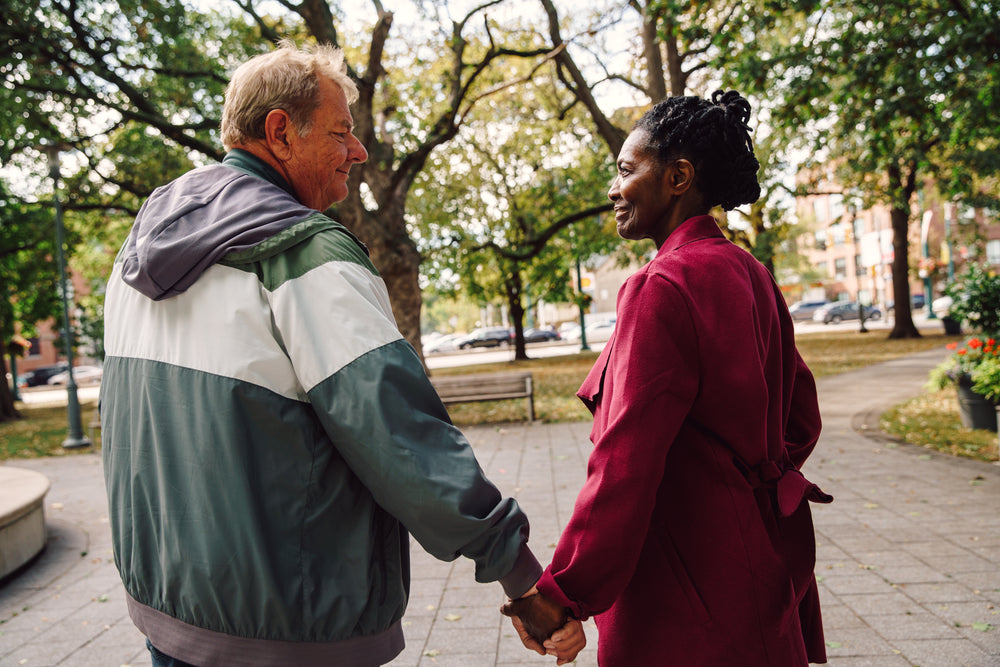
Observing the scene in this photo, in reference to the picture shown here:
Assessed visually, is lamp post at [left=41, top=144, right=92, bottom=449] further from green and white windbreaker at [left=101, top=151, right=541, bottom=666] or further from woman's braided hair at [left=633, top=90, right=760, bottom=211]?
woman's braided hair at [left=633, top=90, right=760, bottom=211]

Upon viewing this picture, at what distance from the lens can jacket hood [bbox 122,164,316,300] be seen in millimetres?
1396

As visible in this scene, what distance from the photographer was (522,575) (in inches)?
62.7

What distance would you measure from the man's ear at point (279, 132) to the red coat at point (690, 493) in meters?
0.85

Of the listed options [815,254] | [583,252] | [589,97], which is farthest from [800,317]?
[589,97]

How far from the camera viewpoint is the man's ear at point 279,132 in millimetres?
1631

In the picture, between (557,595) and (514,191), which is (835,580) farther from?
(514,191)

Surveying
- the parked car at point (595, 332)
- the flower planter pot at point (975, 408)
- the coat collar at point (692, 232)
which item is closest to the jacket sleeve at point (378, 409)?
the coat collar at point (692, 232)

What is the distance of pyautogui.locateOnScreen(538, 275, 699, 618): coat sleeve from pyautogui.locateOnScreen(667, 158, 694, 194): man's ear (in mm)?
307

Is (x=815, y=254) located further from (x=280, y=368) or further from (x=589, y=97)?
(x=280, y=368)

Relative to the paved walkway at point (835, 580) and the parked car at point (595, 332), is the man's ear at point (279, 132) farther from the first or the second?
the parked car at point (595, 332)

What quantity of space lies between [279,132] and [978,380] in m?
8.84

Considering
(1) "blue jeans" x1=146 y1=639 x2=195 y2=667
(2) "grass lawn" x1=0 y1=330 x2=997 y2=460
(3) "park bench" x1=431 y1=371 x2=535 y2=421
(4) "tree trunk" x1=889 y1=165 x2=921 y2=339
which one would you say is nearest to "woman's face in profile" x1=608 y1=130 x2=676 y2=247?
(1) "blue jeans" x1=146 y1=639 x2=195 y2=667

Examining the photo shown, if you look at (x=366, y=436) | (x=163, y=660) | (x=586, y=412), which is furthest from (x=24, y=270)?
(x=366, y=436)

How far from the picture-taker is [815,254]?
240 feet
